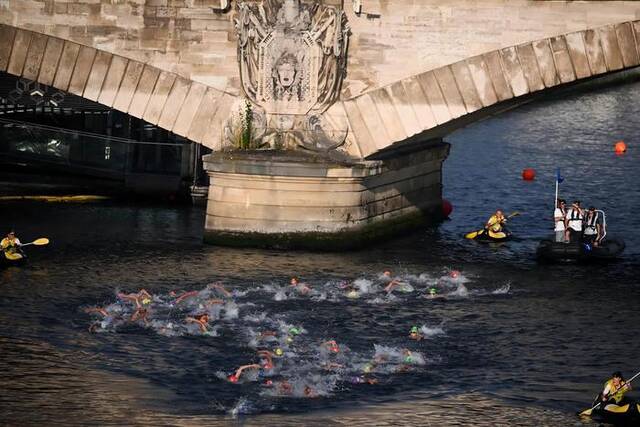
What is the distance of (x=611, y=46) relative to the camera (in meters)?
51.3

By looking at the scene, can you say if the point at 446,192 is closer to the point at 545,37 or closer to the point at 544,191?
the point at 544,191

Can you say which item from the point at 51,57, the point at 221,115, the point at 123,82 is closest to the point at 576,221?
the point at 221,115

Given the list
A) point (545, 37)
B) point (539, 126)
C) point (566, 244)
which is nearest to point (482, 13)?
point (545, 37)

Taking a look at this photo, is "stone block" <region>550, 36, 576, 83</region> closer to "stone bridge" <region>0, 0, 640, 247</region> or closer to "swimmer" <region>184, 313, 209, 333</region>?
"stone bridge" <region>0, 0, 640, 247</region>

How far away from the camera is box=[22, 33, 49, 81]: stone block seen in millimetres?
55844

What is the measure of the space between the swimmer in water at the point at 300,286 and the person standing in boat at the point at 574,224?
10874 mm

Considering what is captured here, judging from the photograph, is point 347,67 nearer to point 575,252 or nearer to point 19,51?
point 575,252

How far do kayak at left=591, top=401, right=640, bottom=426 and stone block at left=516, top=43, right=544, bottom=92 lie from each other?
18.1m

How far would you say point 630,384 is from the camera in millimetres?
39594

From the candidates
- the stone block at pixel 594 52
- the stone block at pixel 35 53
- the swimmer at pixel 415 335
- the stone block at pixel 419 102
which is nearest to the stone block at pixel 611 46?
the stone block at pixel 594 52

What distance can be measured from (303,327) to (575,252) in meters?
13.4

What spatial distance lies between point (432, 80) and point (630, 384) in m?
16.7

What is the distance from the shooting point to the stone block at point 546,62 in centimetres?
5200

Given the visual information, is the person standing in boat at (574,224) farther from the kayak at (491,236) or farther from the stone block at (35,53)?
the stone block at (35,53)
